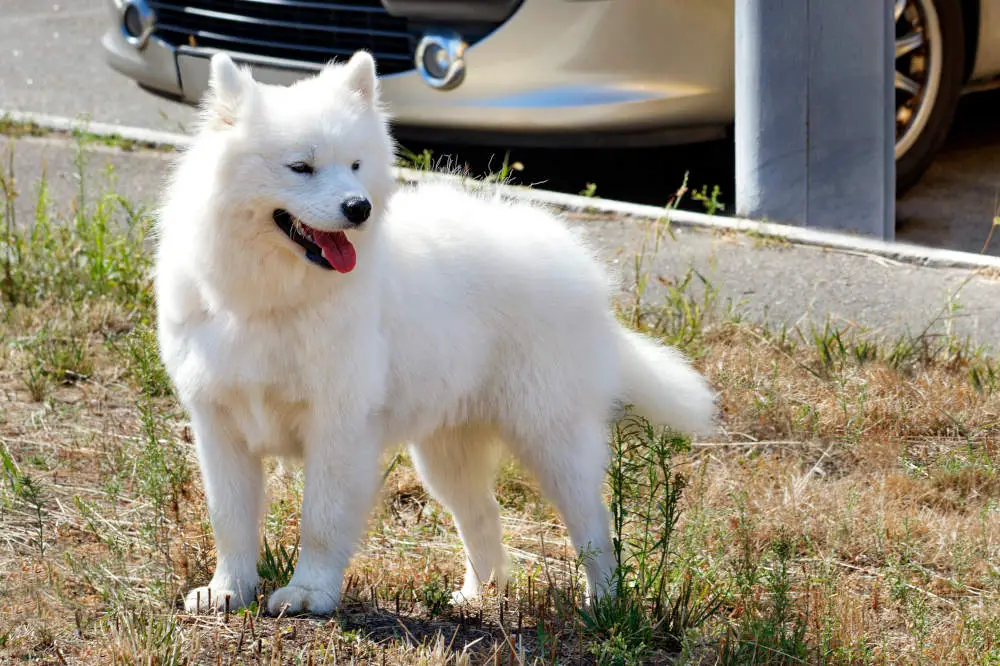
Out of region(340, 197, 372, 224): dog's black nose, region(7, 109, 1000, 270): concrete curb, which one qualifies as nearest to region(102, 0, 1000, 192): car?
region(7, 109, 1000, 270): concrete curb

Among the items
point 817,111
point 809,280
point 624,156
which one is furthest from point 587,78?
point 624,156

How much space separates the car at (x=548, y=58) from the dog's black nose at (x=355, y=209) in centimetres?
248

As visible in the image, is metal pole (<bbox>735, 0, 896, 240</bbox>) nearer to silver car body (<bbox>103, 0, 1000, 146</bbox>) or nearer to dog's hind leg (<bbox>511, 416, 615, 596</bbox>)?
silver car body (<bbox>103, 0, 1000, 146</bbox>)

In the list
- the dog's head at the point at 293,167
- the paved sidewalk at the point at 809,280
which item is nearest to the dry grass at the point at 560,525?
the paved sidewalk at the point at 809,280

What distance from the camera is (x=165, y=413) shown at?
4.53 meters

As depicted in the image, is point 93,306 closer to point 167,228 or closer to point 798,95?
point 167,228

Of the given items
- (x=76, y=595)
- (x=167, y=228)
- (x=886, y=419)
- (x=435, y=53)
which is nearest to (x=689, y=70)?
(x=435, y=53)

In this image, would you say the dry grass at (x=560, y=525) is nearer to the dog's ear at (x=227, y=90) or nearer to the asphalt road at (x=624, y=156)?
the dog's ear at (x=227, y=90)

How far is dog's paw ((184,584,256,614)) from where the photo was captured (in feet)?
10.8

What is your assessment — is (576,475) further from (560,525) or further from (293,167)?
(293,167)

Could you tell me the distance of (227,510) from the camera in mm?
3309

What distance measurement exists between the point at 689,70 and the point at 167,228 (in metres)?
2.93

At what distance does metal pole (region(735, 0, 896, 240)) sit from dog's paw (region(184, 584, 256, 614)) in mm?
3043

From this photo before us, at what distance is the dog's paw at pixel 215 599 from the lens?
329cm
